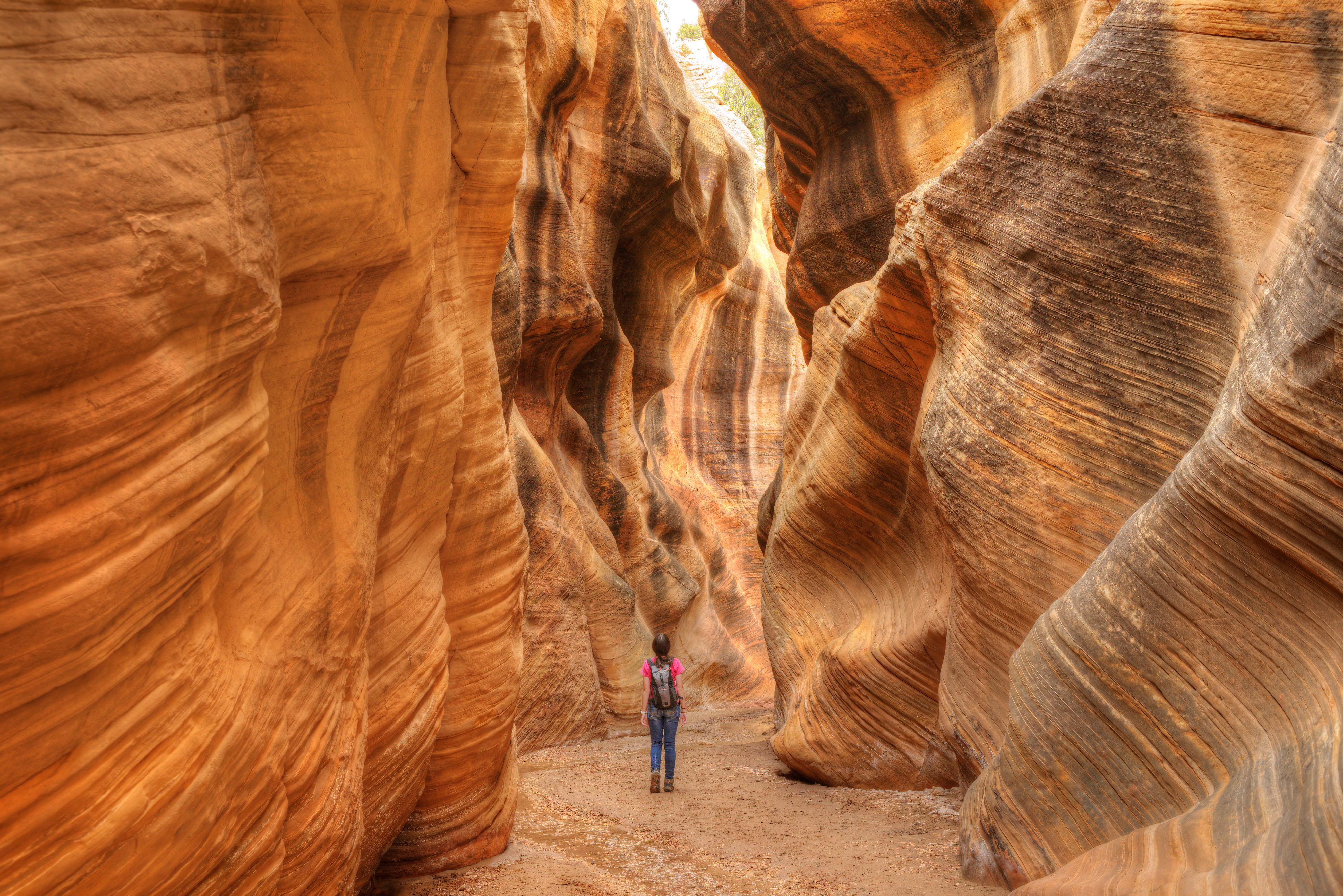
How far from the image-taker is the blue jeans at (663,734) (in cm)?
790

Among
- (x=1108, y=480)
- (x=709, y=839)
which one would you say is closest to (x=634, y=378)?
(x=709, y=839)

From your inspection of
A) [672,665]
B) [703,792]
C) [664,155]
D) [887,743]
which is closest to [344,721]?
[672,665]

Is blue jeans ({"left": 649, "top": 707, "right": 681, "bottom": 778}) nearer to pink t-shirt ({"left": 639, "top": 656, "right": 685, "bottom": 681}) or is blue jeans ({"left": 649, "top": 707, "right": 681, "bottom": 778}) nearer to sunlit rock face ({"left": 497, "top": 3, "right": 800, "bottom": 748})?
pink t-shirt ({"left": 639, "top": 656, "right": 685, "bottom": 681})

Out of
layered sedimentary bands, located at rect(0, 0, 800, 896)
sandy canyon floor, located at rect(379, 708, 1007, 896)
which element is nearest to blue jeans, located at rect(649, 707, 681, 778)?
sandy canyon floor, located at rect(379, 708, 1007, 896)

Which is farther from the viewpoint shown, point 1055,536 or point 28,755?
point 1055,536

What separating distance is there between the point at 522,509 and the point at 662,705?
231 cm

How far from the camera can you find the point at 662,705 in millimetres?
7848

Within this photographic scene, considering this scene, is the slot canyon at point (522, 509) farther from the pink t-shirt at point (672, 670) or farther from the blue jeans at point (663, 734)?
the pink t-shirt at point (672, 670)

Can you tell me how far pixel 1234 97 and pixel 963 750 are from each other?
448 centimetres

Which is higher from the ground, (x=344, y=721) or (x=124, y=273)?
(x=124, y=273)

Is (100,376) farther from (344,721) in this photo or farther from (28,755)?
(344,721)

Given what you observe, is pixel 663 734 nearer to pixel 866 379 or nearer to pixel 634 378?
pixel 866 379

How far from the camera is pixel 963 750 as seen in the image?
6.52 metres

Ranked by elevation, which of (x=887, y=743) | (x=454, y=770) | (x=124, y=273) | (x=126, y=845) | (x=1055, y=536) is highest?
(x=124, y=273)
